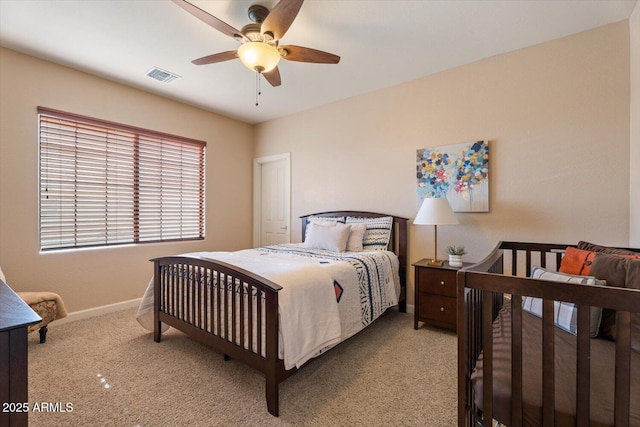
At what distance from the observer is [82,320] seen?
297 cm

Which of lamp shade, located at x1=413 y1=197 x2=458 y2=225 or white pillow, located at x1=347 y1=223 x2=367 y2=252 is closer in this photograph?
lamp shade, located at x1=413 y1=197 x2=458 y2=225

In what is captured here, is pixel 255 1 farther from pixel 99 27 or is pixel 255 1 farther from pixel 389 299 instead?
pixel 389 299

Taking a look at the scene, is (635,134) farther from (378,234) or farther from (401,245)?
(378,234)

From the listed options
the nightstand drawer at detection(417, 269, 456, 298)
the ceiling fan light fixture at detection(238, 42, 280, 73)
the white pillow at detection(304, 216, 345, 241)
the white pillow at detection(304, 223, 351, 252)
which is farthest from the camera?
the white pillow at detection(304, 216, 345, 241)

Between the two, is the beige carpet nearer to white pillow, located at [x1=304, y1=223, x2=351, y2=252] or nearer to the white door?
white pillow, located at [x1=304, y1=223, x2=351, y2=252]

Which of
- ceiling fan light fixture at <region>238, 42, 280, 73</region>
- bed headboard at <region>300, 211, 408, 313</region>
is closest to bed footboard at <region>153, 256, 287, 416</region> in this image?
ceiling fan light fixture at <region>238, 42, 280, 73</region>

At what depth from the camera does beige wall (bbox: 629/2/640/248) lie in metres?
2.04

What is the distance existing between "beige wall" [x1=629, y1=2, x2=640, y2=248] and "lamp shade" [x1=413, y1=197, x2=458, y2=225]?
1.18m

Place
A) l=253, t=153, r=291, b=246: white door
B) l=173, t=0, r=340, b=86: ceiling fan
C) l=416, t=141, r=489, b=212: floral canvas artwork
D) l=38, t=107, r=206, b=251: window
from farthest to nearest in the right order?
1. l=253, t=153, r=291, b=246: white door
2. l=38, t=107, r=206, b=251: window
3. l=416, t=141, r=489, b=212: floral canvas artwork
4. l=173, t=0, r=340, b=86: ceiling fan

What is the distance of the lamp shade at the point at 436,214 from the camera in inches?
102

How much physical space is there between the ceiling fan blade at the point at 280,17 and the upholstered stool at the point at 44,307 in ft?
9.23

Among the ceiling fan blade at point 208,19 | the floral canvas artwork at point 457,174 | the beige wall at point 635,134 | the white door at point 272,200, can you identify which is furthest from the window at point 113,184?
the beige wall at point 635,134

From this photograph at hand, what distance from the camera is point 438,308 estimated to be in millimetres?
2656

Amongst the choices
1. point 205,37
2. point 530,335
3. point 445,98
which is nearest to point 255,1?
point 205,37
